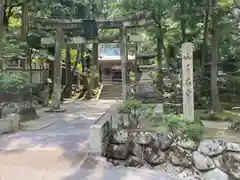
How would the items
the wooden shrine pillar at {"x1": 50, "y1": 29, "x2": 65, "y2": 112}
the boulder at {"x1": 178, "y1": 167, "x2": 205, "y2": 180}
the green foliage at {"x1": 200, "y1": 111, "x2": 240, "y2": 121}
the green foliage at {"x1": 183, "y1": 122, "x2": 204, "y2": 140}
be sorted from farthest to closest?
1. the wooden shrine pillar at {"x1": 50, "y1": 29, "x2": 65, "y2": 112}
2. the green foliage at {"x1": 200, "y1": 111, "x2": 240, "y2": 121}
3. the green foliage at {"x1": 183, "y1": 122, "x2": 204, "y2": 140}
4. the boulder at {"x1": 178, "y1": 167, "x2": 205, "y2": 180}

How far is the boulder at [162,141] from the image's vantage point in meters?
6.93

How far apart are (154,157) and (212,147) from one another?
1448mm

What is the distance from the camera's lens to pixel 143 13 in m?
12.3

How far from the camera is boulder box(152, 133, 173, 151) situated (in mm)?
6927

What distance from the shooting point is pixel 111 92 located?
72.8ft

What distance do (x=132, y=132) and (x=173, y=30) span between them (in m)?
10.3

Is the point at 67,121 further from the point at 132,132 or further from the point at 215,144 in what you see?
the point at 215,144

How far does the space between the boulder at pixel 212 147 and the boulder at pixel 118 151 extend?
73.5 inches

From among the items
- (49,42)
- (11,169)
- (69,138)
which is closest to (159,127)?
(69,138)

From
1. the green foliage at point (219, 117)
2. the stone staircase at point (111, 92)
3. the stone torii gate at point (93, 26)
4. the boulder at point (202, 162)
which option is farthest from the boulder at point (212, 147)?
the stone staircase at point (111, 92)

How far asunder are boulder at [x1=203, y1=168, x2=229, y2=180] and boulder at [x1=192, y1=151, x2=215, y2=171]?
0.34ft

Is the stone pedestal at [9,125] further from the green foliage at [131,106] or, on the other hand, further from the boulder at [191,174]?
the boulder at [191,174]

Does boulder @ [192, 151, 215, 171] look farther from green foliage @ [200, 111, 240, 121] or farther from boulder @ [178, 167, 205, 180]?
green foliage @ [200, 111, 240, 121]

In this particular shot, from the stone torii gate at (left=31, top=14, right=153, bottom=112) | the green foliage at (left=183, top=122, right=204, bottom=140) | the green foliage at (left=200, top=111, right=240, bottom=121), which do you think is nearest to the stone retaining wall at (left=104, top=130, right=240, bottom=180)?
the green foliage at (left=183, top=122, right=204, bottom=140)
